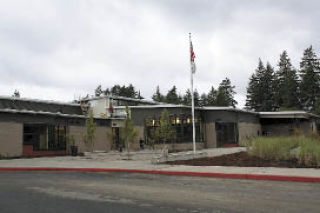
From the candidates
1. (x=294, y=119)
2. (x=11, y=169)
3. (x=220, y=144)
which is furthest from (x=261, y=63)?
(x=11, y=169)

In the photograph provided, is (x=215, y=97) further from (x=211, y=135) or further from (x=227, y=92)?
(x=211, y=135)

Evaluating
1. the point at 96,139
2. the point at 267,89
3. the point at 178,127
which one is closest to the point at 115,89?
the point at 267,89

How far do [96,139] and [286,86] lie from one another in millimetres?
58197

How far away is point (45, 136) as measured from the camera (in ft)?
97.7

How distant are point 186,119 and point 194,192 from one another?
27.1 m

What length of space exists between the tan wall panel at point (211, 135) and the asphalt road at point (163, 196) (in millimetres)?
25741

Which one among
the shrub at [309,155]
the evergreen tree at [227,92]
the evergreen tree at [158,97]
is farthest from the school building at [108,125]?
the evergreen tree at [158,97]

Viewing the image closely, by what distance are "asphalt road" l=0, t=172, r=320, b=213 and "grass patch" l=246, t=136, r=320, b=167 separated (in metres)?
4.26

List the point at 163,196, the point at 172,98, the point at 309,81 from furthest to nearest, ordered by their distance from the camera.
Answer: the point at 172,98
the point at 309,81
the point at 163,196

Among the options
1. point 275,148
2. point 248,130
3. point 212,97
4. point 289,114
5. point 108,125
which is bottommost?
point 275,148

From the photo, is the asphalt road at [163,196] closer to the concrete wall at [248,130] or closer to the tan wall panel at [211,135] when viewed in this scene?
the tan wall panel at [211,135]

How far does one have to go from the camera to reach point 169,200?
8047 mm

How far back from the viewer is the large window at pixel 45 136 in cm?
2806

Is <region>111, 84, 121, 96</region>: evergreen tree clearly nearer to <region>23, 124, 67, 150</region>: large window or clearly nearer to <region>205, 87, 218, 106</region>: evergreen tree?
<region>205, 87, 218, 106</region>: evergreen tree
